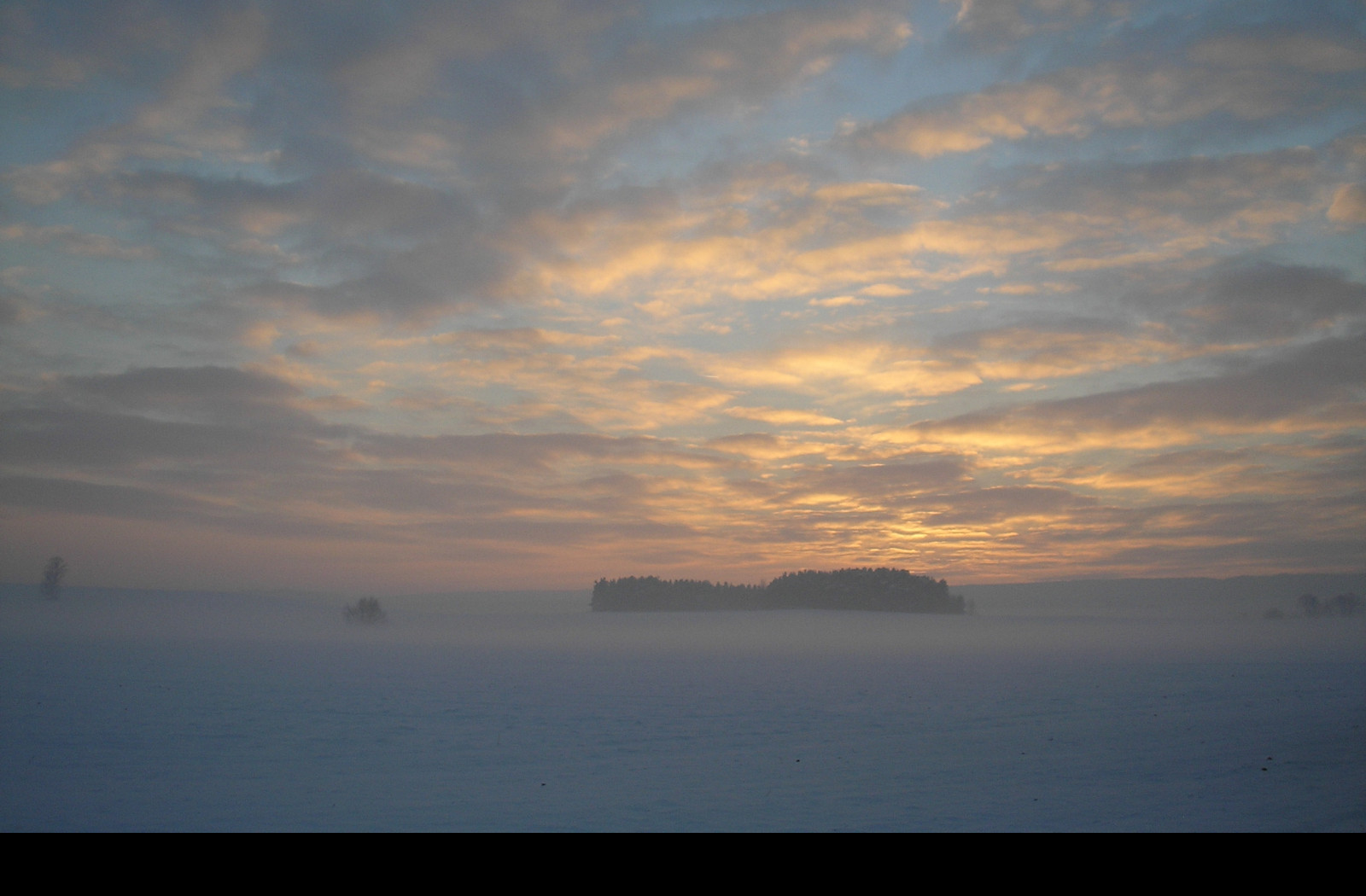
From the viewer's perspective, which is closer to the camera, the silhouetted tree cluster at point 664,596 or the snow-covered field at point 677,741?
the snow-covered field at point 677,741

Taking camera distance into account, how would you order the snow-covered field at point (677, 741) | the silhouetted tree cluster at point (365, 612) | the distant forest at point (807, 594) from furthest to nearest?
the distant forest at point (807, 594) → the silhouetted tree cluster at point (365, 612) → the snow-covered field at point (677, 741)

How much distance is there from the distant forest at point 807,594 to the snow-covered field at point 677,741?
139ft

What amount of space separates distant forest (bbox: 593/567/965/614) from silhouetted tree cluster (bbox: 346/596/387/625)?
3054 cm

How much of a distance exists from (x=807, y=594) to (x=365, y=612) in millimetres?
43008

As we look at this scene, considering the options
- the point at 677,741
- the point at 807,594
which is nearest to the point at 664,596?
the point at 807,594

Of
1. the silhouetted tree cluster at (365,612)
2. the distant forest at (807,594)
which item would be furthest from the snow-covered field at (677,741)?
the distant forest at (807,594)

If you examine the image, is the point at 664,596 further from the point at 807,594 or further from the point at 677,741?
the point at 677,741

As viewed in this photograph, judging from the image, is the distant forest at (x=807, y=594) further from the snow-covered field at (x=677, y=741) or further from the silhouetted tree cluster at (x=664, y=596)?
the snow-covered field at (x=677, y=741)

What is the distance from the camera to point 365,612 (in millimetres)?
55031

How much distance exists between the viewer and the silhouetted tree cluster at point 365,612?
54944mm
